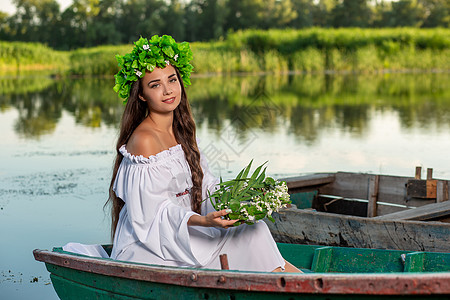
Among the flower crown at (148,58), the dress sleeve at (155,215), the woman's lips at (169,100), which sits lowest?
the dress sleeve at (155,215)

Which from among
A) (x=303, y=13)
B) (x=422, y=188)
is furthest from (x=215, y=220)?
(x=303, y=13)

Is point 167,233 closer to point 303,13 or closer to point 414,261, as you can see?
point 414,261

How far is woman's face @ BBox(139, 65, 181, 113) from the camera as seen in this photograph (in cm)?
402

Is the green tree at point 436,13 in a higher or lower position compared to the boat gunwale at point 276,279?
higher

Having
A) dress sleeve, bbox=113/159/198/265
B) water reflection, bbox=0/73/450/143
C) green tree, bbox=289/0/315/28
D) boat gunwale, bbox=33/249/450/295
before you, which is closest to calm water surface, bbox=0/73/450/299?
water reflection, bbox=0/73/450/143

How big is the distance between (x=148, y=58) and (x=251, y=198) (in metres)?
0.97

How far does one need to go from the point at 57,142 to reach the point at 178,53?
9.19 m

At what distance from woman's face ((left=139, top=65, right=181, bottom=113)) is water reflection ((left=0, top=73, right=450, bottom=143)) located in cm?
860

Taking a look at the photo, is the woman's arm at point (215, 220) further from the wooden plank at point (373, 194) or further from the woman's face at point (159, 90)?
the wooden plank at point (373, 194)

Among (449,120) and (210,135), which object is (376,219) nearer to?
(210,135)

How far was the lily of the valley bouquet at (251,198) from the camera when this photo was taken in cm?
353

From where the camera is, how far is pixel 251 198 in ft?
12.0

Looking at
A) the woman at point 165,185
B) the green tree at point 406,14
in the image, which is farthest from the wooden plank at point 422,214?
the green tree at point 406,14

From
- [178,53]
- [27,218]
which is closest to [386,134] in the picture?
[27,218]
